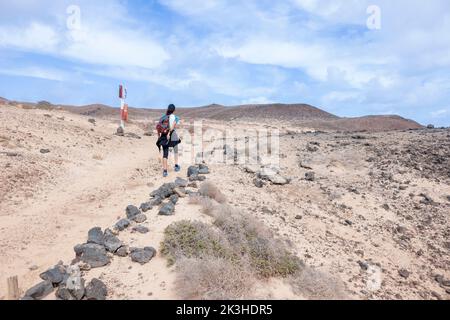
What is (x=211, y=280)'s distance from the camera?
16.6 ft

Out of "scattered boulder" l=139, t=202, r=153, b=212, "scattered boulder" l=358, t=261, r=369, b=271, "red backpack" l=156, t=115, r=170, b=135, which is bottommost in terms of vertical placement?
"scattered boulder" l=358, t=261, r=369, b=271

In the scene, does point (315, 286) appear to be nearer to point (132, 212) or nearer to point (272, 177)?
point (132, 212)

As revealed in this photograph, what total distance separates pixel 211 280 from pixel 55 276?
7.16ft

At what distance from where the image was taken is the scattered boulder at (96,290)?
193 inches

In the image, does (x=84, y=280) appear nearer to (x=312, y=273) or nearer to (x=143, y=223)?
(x=143, y=223)

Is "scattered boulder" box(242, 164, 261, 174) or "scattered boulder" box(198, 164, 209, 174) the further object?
"scattered boulder" box(242, 164, 261, 174)

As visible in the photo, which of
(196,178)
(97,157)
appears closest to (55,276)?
(196,178)

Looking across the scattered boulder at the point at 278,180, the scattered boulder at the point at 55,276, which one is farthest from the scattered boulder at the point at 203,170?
the scattered boulder at the point at 55,276

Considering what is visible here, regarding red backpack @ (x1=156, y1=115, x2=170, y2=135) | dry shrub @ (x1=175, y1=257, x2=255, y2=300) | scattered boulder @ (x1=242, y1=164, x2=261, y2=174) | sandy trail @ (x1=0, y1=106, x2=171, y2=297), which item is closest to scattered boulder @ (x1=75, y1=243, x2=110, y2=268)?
sandy trail @ (x1=0, y1=106, x2=171, y2=297)

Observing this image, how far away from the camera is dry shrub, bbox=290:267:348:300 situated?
5.49 metres

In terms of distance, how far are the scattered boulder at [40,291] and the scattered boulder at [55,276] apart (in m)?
0.10

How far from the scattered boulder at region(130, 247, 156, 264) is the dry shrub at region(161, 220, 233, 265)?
18 centimetres

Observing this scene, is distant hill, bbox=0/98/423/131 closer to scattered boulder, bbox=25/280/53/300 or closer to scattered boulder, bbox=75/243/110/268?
scattered boulder, bbox=75/243/110/268

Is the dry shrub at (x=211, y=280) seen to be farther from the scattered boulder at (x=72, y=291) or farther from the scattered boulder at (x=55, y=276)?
the scattered boulder at (x=55, y=276)
